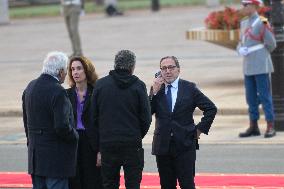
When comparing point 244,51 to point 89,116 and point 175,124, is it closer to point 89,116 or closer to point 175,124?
point 175,124

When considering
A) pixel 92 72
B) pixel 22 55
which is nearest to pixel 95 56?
pixel 22 55

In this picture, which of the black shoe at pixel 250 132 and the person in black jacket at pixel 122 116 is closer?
the person in black jacket at pixel 122 116

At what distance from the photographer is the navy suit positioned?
Answer: 9.42 meters

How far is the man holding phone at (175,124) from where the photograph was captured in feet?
30.9

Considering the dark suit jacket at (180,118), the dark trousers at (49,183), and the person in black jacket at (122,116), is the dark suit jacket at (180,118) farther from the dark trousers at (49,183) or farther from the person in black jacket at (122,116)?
the dark trousers at (49,183)

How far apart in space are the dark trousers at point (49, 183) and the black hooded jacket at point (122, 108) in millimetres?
504

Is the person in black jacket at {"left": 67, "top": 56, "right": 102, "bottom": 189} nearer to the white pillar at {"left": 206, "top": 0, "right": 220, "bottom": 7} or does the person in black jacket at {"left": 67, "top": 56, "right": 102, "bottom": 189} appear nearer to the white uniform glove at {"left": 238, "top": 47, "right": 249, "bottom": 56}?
the white uniform glove at {"left": 238, "top": 47, "right": 249, "bottom": 56}

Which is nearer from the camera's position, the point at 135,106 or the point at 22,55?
the point at 135,106

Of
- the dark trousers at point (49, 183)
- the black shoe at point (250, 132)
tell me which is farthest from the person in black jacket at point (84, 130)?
the black shoe at point (250, 132)

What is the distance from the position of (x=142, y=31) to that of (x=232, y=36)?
48.8 ft

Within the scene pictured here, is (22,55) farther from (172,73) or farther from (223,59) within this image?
(172,73)

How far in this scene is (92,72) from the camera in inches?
378

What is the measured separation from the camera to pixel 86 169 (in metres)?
9.51

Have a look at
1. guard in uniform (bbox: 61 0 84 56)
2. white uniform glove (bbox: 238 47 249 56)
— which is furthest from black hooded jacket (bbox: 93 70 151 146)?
guard in uniform (bbox: 61 0 84 56)
